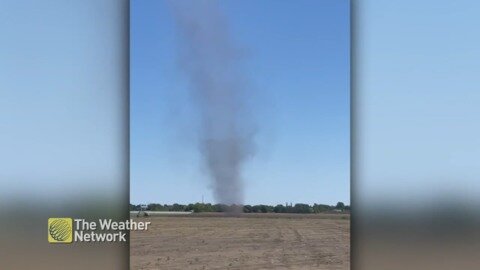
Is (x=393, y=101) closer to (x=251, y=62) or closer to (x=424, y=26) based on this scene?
(x=424, y=26)

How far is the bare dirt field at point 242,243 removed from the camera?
215cm

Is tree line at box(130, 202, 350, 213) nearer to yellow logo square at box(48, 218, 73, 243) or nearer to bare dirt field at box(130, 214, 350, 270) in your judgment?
bare dirt field at box(130, 214, 350, 270)

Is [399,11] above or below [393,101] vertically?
above

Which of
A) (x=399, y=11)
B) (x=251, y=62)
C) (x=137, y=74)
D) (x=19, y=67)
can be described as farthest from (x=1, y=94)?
(x=399, y=11)

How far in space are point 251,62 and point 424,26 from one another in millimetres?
788

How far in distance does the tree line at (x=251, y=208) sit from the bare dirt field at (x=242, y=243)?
0.03 m

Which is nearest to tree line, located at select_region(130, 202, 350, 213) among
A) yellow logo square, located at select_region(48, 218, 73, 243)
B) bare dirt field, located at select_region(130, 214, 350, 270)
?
bare dirt field, located at select_region(130, 214, 350, 270)

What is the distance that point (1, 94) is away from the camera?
2227 millimetres

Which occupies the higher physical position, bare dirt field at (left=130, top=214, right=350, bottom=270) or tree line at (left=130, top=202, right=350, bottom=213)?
tree line at (left=130, top=202, right=350, bottom=213)

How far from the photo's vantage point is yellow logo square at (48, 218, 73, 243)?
2170 millimetres

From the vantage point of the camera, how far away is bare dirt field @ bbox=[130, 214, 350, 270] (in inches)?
84.5

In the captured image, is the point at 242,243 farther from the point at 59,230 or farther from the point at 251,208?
the point at 59,230

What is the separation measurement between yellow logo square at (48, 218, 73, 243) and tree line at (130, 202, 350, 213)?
0.29 meters

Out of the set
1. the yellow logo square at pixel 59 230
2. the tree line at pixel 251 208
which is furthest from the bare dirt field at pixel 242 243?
the yellow logo square at pixel 59 230
